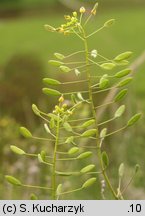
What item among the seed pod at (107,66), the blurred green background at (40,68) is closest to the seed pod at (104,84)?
the seed pod at (107,66)

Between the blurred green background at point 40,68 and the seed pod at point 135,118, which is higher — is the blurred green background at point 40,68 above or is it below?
above

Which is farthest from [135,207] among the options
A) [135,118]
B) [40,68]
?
[40,68]

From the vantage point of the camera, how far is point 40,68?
164 cm

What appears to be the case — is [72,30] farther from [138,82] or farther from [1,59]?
[1,59]

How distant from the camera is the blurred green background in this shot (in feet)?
3.10

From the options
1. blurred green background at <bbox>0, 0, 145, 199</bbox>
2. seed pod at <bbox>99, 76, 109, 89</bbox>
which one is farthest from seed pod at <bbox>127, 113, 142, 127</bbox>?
blurred green background at <bbox>0, 0, 145, 199</bbox>

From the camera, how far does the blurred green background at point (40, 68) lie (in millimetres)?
943

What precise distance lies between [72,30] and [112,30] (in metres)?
1.63

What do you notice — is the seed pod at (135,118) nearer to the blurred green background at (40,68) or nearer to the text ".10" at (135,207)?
the text ".10" at (135,207)

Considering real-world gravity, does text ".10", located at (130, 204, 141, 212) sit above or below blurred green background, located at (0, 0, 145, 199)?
below

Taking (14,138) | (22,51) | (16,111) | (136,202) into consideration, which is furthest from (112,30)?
(136,202)

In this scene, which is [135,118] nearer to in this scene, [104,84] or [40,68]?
[104,84]

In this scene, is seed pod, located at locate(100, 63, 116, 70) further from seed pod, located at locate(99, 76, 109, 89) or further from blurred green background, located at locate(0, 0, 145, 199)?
blurred green background, located at locate(0, 0, 145, 199)

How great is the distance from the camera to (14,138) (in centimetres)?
121
